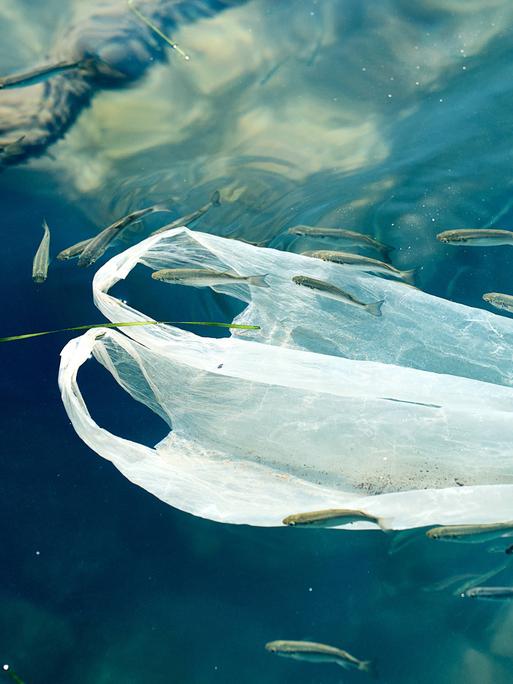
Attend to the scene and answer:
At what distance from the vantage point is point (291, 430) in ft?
9.86

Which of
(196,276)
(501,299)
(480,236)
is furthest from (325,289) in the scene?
(501,299)

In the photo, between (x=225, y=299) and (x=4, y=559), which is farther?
(x=225, y=299)

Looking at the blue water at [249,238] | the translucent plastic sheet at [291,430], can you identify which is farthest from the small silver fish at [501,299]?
the blue water at [249,238]

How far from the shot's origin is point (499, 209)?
4.51 m

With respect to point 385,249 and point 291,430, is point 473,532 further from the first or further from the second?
point 385,249

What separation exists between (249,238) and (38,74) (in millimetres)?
1995

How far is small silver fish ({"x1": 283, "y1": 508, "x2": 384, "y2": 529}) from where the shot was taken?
2506 millimetres

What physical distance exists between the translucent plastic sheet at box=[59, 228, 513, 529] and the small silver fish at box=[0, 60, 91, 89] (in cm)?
142

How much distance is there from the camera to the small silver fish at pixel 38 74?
3.52 m

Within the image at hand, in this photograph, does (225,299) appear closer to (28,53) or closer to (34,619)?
(28,53)

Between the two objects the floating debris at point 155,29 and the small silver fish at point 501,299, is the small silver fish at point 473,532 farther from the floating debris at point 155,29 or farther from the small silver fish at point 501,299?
the floating debris at point 155,29

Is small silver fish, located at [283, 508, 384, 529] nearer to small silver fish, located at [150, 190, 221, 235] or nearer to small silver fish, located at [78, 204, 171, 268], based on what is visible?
small silver fish, located at [78, 204, 171, 268]

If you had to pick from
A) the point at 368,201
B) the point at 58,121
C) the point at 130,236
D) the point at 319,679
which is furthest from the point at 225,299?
the point at 319,679

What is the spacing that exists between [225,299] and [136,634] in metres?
2.57
